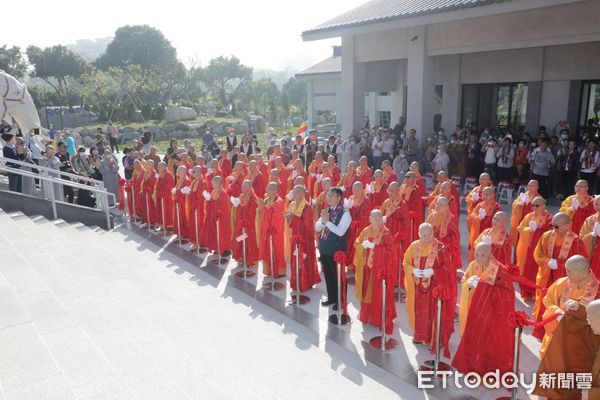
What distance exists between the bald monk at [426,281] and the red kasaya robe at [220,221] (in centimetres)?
500

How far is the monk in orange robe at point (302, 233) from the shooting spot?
8.50 m

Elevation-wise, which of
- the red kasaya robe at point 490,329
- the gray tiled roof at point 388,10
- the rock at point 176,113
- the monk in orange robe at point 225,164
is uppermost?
the gray tiled roof at point 388,10

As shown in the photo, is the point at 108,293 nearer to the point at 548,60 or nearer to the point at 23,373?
the point at 23,373

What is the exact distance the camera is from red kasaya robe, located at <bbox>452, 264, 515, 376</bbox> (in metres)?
5.71

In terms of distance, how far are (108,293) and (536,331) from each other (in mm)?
6402

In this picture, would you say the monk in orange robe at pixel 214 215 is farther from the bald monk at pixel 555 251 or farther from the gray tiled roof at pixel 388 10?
the gray tiled roof at pixel 388 10

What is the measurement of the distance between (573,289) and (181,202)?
8842mm

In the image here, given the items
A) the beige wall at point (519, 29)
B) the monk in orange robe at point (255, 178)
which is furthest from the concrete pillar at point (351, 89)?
the monk in orange robe at point (255, 178)

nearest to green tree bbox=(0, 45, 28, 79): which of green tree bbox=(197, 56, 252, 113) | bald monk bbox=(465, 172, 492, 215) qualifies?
green tree bbox=(197, 56, 252, 113)

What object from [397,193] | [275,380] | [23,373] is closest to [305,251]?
[397,193]

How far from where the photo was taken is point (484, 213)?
882cm

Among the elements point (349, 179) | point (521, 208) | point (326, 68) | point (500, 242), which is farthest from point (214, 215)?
point (326, 68)

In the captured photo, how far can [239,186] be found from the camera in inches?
454

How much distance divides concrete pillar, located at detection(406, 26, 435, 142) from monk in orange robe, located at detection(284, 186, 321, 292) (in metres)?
9.89
